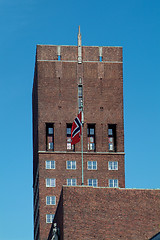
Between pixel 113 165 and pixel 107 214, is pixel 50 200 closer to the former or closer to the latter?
pixel 113 165

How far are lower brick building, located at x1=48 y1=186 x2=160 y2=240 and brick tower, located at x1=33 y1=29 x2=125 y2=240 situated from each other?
44.0 m

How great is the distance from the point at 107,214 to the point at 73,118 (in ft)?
160

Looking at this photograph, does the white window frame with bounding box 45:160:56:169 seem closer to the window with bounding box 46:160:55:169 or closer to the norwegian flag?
the window with bounding box 46:160:55:169

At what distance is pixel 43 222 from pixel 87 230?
148 ft

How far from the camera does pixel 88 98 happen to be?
415ft

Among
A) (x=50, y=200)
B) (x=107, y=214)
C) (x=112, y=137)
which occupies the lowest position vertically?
(x=50, y=200)

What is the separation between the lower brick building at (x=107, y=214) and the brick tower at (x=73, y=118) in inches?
1730

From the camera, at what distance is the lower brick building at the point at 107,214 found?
76250 millimetres

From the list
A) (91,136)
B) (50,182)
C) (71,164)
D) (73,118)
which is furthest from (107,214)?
(91,136)

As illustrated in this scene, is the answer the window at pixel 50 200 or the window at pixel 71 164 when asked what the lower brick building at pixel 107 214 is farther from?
the window at pixel 71 164

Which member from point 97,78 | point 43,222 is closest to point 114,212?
point 43,222

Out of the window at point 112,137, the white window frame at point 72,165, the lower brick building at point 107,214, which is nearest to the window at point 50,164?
the white window frame at point 72,165

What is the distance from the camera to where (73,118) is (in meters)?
125

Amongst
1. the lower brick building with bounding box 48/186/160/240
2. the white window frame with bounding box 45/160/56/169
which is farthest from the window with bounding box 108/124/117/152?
the lower brick building with bounding box 48/186/160/240
